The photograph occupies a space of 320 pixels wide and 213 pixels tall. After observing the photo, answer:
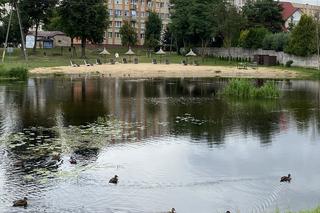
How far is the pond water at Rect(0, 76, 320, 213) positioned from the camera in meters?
21.7

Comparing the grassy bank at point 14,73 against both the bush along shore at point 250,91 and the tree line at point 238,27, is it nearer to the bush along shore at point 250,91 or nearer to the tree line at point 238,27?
the bush along shore at point 250,91

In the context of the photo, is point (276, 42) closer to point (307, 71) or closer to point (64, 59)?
point (307, 71)

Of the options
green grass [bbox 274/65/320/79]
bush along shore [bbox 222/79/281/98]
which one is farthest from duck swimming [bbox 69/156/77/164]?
green grass [bbox 274/65/320/79]

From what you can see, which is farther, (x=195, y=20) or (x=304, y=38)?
(x=195, y=20)

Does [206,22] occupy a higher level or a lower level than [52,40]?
higher

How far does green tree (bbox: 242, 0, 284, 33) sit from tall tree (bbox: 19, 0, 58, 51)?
4316 cm

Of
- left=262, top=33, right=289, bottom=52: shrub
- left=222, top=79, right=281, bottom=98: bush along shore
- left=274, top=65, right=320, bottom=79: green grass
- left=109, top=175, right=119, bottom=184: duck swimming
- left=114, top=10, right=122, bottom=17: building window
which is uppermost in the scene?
left=114, top=10, right=122, bottom=17: building window

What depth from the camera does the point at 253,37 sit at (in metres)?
110

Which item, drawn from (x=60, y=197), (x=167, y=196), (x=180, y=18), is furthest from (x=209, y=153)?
(x=180, y=18)

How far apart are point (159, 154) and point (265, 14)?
9738 centimetres

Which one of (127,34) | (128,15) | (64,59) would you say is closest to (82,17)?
(64,59)

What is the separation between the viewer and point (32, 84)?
6838 centimetres

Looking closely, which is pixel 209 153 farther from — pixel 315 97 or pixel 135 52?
pixel 135 52

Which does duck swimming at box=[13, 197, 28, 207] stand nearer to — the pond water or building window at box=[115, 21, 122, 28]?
the pond water
